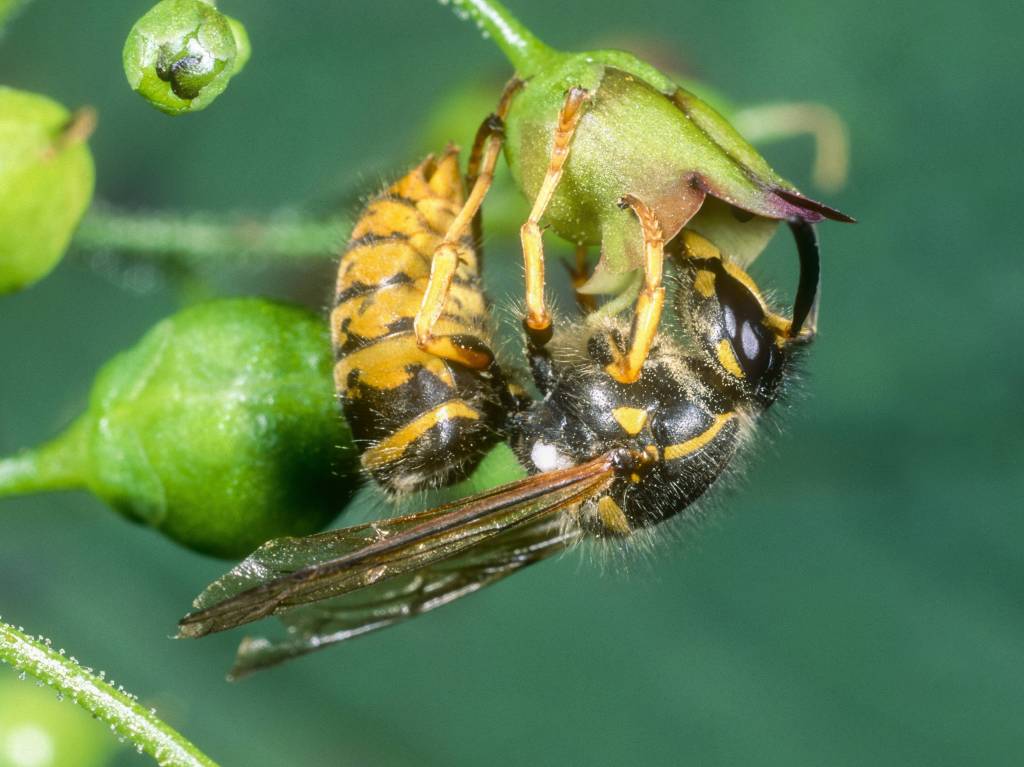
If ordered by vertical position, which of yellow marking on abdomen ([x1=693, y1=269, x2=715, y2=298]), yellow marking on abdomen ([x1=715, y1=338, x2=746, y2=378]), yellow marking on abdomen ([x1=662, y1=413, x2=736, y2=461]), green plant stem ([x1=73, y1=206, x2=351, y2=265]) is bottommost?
yellow marking on abdomen ([x1=662, y1=413, x2=736, y2=461])

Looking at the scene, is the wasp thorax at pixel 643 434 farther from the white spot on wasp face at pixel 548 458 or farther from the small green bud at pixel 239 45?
the small green bud at pixel 239 45

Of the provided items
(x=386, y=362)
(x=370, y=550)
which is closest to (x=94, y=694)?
(x=370, y=550)

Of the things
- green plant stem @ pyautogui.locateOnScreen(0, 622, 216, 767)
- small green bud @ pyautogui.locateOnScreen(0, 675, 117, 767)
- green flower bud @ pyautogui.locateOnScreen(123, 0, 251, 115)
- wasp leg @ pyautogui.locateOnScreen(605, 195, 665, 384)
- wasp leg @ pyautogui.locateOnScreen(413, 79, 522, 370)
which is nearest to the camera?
green plant stem @ pyautogui.locateOnScreen(0, 622, 216, 767)

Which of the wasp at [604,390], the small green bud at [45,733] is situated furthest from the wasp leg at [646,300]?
the small green bud at [45,733]

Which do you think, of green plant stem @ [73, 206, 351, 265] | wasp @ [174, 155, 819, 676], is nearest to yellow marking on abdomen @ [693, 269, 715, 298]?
wasp @ [174, 155, 819, 676]

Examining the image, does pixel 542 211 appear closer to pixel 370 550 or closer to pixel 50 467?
pixel 370 550

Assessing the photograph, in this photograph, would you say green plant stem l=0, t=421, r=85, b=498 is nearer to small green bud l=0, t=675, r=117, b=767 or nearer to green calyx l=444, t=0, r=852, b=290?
small green bud l=0, t=675, r=117, b=767
